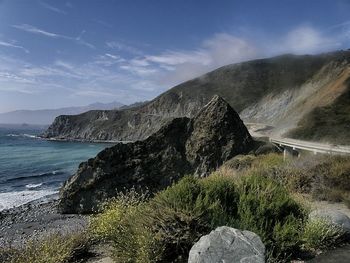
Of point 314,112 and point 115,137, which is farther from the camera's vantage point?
point 115,137

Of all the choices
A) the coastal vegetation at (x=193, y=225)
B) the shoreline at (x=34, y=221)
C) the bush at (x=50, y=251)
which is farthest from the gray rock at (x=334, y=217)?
the shoreline at (x=34, y=221)

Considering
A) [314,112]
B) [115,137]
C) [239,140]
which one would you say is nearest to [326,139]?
[314,112]

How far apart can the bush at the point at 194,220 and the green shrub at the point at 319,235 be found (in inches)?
8.9

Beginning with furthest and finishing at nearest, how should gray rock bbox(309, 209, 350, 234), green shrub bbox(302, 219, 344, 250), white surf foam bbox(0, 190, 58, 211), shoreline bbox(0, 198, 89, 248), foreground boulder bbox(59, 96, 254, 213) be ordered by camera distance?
white surf foam bbox(0, 190, 58, 211), foreground boulder bbox(59, 96, 254, 213), shoreline bbox(0, 198, 89, 248), gray rock bbox(309, 209, 350, 234), green shrub bbox(302, 219, 344, 250)

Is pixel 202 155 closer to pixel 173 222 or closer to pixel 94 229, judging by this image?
pixel 94 229

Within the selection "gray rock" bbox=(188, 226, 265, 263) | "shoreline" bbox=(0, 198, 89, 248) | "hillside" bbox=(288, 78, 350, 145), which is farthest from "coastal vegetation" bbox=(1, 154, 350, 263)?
"hillside" bbox=(288, 78, 350, 145)

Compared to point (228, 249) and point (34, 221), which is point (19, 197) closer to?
point (34, 221)

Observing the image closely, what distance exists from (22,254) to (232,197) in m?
4.35

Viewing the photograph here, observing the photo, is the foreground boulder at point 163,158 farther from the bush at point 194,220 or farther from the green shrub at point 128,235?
the bush at point 194,220

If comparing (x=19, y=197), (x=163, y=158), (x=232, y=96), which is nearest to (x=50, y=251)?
(x=163, y=158)

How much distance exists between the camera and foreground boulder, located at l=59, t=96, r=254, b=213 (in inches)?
974

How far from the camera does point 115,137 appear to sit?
489 ft

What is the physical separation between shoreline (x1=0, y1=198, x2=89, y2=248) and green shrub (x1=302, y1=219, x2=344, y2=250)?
12443 mm

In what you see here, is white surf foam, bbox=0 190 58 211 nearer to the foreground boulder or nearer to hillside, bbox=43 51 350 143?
the foreground boulder
